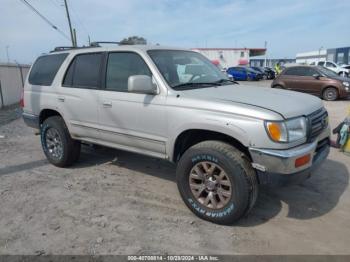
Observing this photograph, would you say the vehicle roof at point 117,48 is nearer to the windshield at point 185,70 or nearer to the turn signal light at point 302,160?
the windshield at point 185,70

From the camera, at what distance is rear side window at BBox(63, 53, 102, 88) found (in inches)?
182

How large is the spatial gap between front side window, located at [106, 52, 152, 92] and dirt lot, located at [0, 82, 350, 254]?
146cm

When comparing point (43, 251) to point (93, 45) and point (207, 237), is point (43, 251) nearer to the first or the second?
point (207, 237)

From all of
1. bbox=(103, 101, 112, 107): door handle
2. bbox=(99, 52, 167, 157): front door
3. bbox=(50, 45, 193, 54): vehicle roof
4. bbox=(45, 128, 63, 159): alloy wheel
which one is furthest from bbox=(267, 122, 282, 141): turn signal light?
bbox=(45, 128, 63, 159): alloy wheel

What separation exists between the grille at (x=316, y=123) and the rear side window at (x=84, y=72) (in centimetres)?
280

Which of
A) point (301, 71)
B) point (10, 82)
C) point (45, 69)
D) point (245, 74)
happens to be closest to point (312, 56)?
point (245, 74)

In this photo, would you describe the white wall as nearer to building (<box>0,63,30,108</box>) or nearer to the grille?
building (<box>0,63,30,108</box>)

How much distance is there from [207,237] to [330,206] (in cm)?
171

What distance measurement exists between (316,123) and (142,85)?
197 centimetres

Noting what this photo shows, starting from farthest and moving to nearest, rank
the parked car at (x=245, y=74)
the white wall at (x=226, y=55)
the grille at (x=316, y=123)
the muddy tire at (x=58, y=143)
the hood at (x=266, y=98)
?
the white wall at (x=226, y=55) < the parked car at (x=245, y=74) < the muddy tire at (x=58, y=143) < the grille at (x=316, y=123) < the hood at (x=266, y=98)

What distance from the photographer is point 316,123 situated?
3.58 m

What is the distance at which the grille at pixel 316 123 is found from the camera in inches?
135

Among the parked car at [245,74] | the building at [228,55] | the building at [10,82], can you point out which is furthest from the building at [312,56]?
the building at [10,82]

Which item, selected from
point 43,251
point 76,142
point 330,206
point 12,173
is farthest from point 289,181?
point 12,173
